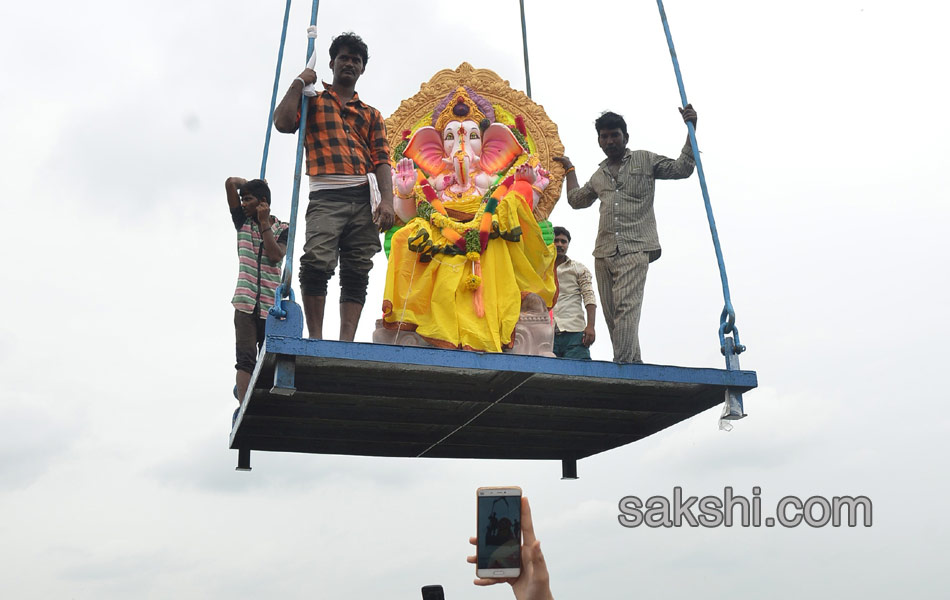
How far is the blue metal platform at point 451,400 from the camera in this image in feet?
18.7

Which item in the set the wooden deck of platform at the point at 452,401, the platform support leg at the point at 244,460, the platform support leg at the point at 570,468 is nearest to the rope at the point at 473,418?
the wooden deck of platform at the point at 452,401

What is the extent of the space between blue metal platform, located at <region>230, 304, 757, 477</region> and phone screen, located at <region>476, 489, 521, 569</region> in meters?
2.66

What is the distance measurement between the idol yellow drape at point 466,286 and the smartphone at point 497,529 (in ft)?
11.7

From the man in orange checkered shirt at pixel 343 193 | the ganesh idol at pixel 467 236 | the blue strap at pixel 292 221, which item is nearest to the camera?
the blue strap at pixel 292 221

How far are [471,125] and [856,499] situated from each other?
406 centimetres

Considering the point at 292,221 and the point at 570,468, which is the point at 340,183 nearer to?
the point at 292,221

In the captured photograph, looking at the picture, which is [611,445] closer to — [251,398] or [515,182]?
[515,182]

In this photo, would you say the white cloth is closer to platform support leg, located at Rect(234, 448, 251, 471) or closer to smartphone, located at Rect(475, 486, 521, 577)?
platform support leg, located at Rect(234, 448, 251, 471)

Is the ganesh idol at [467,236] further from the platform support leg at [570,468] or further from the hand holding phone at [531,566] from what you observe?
the hand holding phone at [531,566]

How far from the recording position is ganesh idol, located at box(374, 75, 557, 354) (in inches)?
266

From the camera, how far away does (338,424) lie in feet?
23.8

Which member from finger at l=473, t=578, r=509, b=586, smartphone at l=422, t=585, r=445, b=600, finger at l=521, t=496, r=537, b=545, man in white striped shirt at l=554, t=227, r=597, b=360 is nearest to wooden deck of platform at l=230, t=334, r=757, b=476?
man in white striped shirt at l=554, t=227, r=597, b=360

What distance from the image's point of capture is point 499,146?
782 centimetres

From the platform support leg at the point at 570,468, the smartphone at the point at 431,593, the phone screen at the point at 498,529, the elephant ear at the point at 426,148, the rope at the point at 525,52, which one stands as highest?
the rope at the point at 525,52
